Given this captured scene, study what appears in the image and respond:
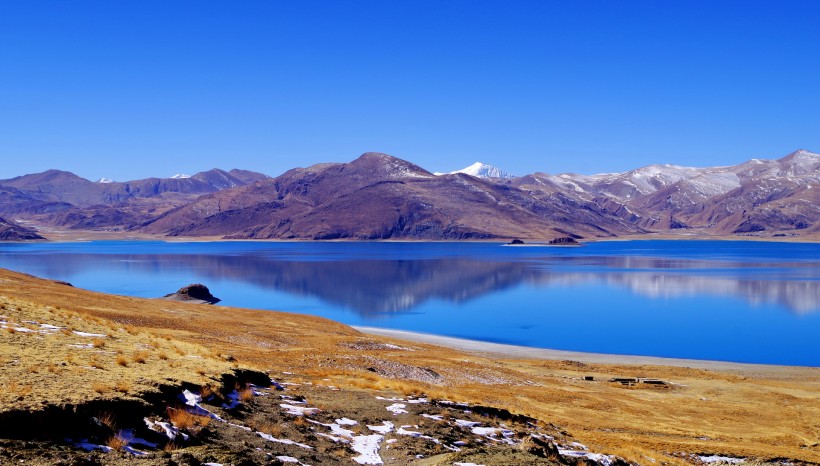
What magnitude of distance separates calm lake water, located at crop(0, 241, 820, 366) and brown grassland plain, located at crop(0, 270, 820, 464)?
1633 centimetres

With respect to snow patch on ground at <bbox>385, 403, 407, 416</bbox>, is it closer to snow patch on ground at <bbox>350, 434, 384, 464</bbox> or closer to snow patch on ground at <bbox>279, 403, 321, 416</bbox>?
snow patch on ground at <bbox>279, 403, 321, 416</bbox>

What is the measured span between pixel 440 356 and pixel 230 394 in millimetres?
28399

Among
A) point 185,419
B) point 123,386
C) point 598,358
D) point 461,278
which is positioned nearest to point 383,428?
point 185,419

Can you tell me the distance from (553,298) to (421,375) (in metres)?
68.4

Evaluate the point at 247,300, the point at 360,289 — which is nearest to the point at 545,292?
the point at 360,289

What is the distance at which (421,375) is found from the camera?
33688 mm

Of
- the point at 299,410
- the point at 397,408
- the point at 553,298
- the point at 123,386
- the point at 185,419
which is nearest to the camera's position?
the point at 185,419

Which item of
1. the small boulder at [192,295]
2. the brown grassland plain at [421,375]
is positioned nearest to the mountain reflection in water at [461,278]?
the small boulder at [192,295]

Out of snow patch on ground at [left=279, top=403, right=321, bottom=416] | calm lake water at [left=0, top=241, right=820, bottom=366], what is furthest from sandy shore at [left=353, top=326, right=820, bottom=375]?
snow patch on ground at [left=279, top=403, right=321, bottom=416]

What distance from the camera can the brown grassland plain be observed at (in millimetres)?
17125

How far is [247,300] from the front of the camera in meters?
93.9

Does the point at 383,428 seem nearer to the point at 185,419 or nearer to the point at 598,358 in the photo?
the point at 185,419

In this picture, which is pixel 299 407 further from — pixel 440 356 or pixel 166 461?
pixel 440 356

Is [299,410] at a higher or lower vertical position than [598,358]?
higher
